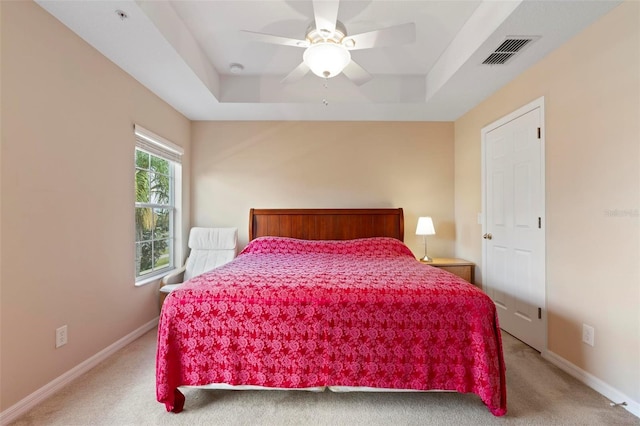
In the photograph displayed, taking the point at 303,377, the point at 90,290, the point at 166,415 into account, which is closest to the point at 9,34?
the point at 90,290

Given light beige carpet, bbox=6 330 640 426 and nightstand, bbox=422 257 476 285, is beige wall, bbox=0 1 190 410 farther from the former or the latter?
nightstand, bbox=422 257 476 285

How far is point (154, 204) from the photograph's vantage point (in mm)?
3342

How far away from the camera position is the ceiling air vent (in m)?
2.22

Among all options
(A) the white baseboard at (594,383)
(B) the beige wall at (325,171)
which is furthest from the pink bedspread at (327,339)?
(B) the beige wall at (325,171)

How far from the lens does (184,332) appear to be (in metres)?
1.78

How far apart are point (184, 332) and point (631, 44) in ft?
10.7

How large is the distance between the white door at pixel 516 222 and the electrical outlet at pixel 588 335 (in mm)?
363

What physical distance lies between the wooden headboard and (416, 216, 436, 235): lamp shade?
24 centimetres

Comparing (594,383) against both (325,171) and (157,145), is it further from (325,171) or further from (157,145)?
(157,145)

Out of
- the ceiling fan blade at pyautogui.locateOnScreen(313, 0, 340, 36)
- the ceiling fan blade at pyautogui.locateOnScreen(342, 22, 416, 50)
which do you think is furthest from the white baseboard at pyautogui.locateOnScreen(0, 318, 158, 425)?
the ceiling fan blade at pyautogui.locateOnScreen(342, 22, 416, 50)

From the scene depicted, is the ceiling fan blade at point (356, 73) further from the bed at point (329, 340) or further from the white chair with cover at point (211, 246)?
the white chair with cover at point (211, 246)

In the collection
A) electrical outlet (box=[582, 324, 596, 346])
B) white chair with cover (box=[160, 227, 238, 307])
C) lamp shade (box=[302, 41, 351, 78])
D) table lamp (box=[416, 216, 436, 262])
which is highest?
lamp shade (box=[302, 41, 351, 78])

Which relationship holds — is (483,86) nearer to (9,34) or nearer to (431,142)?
(431,142)

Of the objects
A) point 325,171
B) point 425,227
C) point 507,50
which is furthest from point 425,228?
point 507,50
